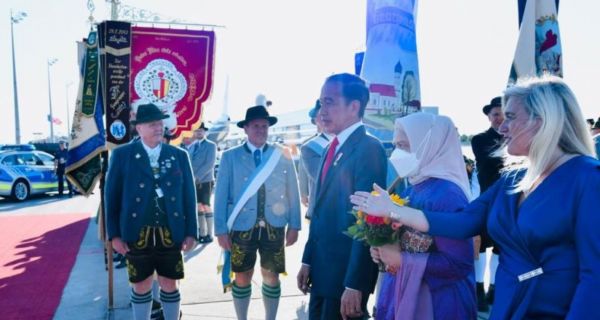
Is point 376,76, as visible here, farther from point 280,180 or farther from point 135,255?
point 135,255

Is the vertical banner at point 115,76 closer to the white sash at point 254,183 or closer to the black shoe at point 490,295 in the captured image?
the white sash at point 254,183

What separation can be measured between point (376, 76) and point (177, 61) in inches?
103

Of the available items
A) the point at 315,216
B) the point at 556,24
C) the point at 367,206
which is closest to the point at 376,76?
the point at 556,24

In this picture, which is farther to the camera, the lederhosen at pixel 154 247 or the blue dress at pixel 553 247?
the lederhosen at pixel 154 247

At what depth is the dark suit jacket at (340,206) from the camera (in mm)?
2602

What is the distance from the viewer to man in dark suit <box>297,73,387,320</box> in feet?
8.43

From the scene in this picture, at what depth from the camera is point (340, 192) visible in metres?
2.69

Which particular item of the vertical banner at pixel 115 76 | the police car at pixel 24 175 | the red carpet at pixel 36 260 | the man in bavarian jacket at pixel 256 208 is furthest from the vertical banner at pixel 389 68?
the police car at pixel 24 175

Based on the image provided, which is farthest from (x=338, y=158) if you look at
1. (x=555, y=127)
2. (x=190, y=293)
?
(x=190, y=293)

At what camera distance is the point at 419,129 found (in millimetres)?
2223

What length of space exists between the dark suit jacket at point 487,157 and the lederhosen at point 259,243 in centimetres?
243

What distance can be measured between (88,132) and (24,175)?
41.9 feet

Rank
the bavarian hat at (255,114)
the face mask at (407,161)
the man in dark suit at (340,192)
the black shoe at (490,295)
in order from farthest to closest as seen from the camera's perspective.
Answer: the black shoe at (490,295), the bavarian hat at (255,114), the man in dark suit at (340,192), the face mask at (407,161)

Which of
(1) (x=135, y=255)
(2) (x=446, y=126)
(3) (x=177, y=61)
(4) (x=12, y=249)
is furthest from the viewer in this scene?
(4) (x=12, y=249)
